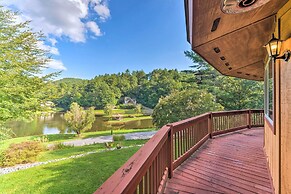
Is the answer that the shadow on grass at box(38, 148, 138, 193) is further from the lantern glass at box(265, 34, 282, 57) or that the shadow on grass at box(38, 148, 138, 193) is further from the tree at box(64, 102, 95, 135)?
the tree at box(64, 102, 95, 135)

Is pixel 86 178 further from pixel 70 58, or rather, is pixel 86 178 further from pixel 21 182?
pixel 70 58

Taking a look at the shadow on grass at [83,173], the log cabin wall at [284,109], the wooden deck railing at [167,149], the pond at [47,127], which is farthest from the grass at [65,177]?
the pond at [47,127]

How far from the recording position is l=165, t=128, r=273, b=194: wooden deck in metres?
2.72

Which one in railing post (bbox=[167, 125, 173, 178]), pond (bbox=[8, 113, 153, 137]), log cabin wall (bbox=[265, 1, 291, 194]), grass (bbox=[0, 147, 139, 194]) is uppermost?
log cabin wall (bbox=[265, 1, 291, 194])

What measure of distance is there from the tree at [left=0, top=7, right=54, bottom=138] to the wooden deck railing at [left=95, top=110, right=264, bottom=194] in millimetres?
8747

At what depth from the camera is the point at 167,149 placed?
2.97 metres

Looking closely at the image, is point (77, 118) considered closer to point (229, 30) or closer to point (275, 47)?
point (229, 30)

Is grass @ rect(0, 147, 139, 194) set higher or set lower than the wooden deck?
lower

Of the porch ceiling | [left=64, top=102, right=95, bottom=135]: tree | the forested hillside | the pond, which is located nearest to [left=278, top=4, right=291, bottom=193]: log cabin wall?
the porch ceiling

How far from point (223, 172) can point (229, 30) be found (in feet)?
7.77

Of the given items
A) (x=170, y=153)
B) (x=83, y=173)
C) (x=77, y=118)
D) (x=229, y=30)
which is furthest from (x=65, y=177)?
(x=77, y=118)

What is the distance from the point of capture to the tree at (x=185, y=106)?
458 inches

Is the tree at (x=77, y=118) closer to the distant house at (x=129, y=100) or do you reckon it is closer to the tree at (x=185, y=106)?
the tree at (x=185, y=106)

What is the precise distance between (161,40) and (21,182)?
46.1 metres
